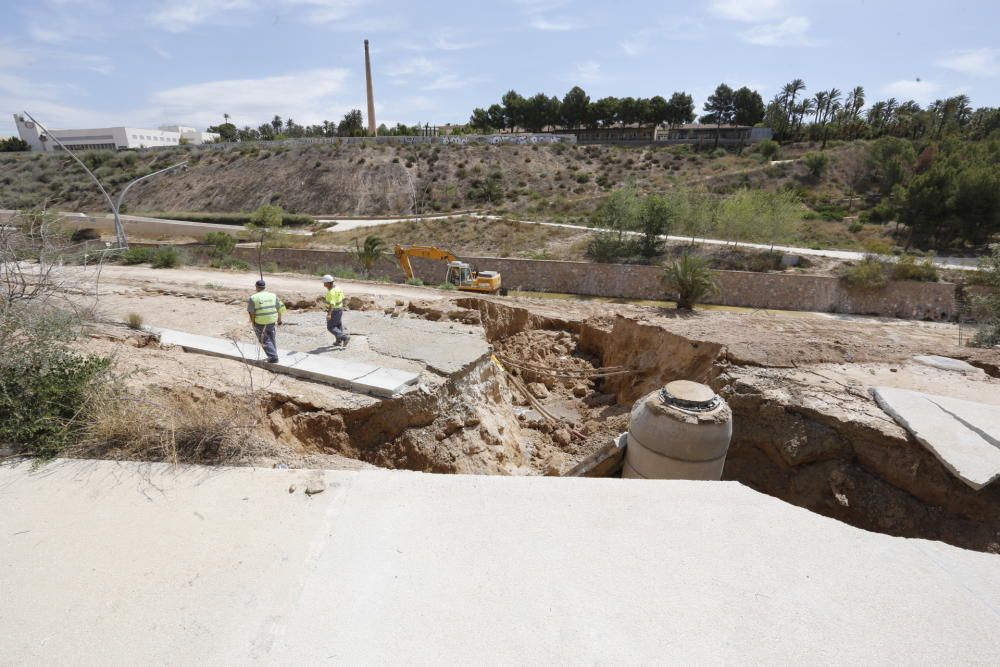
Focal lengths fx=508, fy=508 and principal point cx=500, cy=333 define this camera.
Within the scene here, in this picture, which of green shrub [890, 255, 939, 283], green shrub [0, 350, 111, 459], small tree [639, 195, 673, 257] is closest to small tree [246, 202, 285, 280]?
small tree [639, 195, 673, 257]

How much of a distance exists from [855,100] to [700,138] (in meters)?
19.7

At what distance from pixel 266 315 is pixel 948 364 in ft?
38.2

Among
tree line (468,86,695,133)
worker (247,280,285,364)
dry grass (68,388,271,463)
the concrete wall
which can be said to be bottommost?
the concrete wall

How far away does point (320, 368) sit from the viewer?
791cm

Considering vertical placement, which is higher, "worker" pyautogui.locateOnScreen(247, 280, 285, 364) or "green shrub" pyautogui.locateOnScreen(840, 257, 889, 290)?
"worker" pyautogui.locateOnScreen(247, 280, 285, 364)

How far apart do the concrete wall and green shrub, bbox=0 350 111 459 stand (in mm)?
20072

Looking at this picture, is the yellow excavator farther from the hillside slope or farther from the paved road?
the hillside slope

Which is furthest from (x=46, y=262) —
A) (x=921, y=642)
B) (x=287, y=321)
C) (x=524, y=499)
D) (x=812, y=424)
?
(x=812, y=424)

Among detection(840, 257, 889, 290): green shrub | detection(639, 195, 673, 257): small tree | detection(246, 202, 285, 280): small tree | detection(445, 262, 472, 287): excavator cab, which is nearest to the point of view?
detection(840, 257, 889, 290): green shrub

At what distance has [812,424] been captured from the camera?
299 inches

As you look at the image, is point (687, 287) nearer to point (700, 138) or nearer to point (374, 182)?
point (374, 182)

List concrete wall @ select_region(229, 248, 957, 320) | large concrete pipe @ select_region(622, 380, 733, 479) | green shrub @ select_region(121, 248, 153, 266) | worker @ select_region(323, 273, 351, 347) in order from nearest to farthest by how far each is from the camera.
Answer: large concrete pipe @ select_region(622, 380, 733, 479) → worker @ select_region(323, 273, 351, 347) → concrete wall @ select_region(229, 248, 957, 320) → green shrub @ select_region(121, 248, 153, 266)

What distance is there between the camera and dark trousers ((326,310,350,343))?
8.93 meters

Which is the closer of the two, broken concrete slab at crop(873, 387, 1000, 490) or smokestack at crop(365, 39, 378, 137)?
broken concrete slab at crop(873, 387, 1000, 490)
